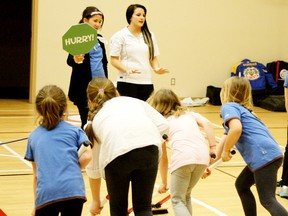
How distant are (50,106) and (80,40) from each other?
188 centimetres

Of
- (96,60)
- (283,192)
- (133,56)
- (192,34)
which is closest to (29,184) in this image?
(96,60)

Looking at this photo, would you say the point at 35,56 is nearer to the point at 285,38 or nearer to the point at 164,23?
the point at 164,23

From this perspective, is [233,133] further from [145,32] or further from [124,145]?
[145,32]

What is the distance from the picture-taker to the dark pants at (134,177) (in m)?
3.60

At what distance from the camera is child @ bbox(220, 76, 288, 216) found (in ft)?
13.6

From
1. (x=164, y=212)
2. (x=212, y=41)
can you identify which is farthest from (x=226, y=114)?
(x=212, y=41)

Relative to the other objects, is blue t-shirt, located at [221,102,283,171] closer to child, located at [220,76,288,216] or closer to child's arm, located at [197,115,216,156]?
child, located at [220,76,288,216]

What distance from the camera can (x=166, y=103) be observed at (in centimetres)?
427

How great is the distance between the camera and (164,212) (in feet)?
16.6

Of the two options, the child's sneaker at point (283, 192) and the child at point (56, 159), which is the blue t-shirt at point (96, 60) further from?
the child at point (56, 159)

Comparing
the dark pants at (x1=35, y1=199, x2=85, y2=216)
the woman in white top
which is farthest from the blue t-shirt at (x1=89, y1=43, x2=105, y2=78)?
the dark pants at (x1=35, y1=199, x2=85, y2=216)

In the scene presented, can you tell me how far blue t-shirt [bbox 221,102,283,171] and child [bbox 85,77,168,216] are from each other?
65 centimetres

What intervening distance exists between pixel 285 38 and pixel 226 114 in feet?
30.2

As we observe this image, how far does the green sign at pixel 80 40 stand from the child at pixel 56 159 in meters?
1.72
